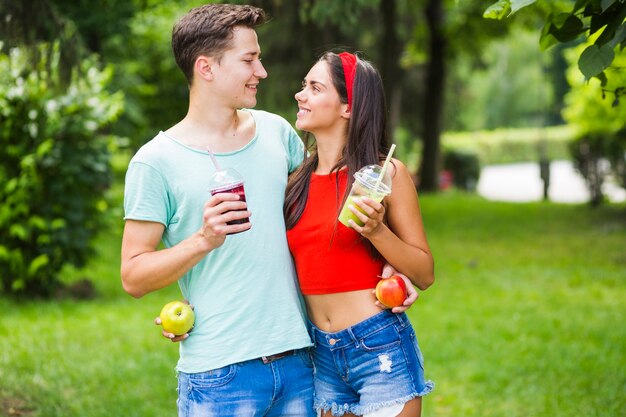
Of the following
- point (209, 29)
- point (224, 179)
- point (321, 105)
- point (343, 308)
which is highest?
point (209, 29)

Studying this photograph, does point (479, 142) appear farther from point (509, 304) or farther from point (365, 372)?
point (365, 372)

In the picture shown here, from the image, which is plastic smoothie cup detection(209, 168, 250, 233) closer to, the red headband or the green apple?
the green apple

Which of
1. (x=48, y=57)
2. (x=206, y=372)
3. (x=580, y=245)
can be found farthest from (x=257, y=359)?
(x=580, y=245)

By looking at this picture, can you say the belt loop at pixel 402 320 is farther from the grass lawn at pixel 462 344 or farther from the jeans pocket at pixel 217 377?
the grass lawn at pixel 462 344

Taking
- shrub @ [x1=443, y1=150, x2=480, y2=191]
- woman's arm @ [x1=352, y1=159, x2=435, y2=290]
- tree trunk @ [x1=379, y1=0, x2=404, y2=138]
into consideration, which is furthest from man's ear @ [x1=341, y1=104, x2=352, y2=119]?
shrub @ [x1=443, y1=150, x2=480, y2=191]

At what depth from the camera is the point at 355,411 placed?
3006mm

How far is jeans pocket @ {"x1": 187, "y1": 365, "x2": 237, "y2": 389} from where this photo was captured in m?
2.80

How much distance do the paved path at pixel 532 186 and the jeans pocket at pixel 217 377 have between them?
49.8ft

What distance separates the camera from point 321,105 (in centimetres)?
310

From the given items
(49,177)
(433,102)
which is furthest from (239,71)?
(433,102)

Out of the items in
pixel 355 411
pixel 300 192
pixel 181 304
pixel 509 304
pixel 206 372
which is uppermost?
pixel 300 192

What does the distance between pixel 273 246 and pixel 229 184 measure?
0.39 metres

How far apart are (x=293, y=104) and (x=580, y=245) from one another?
261 inches

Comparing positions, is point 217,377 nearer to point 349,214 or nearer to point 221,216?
point 221,216
